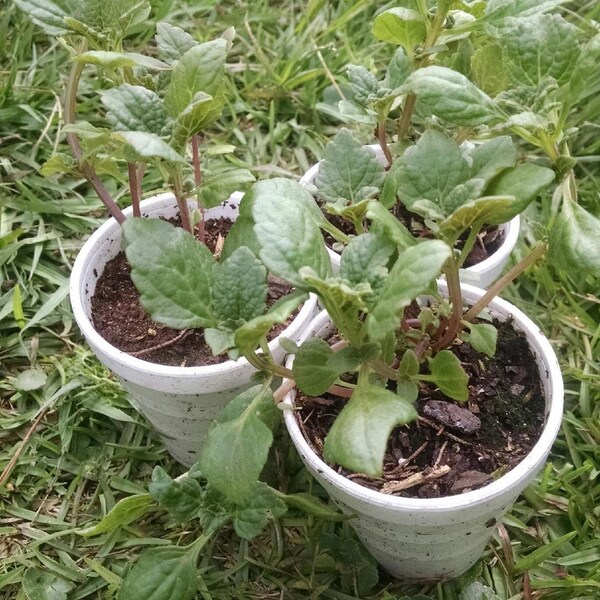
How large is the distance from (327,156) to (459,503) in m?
0.45

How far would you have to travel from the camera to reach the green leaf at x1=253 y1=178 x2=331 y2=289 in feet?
2.71

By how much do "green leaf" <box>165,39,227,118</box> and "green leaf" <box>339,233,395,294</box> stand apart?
0.26 meters

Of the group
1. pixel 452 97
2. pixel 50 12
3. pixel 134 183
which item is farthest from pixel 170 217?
pixel 452 97

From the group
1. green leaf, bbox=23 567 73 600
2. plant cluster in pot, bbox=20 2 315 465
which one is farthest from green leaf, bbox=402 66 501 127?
green leaf, bbox=23 567 73 600

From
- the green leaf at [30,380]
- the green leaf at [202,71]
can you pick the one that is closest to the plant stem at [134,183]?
the green leaf at [202,71]

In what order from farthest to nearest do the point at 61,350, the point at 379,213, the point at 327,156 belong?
the point at 61,350, the point at 327,156, the point at 379,213

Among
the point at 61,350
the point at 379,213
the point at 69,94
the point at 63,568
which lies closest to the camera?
the point at 379,213

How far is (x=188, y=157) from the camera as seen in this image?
5.41 feet

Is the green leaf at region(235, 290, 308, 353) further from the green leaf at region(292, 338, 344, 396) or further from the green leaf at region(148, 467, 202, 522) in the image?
the green leaf at region(148, 467, 202, 522)

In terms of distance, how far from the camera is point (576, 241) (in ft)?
2.83

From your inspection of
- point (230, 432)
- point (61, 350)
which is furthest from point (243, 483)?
point (61, 350)

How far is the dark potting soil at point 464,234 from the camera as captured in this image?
133 cm

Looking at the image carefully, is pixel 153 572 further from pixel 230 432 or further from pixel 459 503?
pixel 459 503

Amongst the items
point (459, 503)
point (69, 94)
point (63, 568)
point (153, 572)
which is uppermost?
point (69, 94)
